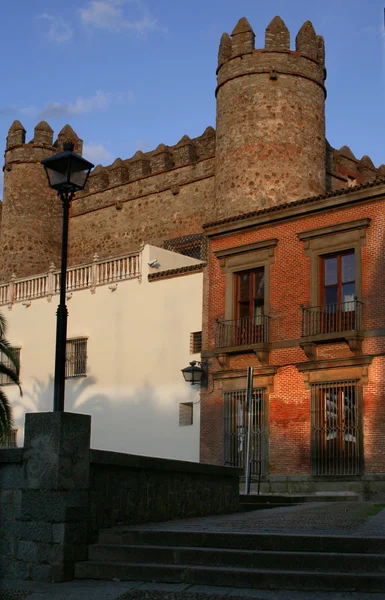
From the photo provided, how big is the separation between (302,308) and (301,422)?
9.03 feet

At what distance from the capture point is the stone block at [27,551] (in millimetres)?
9625

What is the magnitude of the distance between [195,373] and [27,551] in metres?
15.1

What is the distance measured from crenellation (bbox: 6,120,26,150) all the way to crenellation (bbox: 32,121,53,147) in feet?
1.97

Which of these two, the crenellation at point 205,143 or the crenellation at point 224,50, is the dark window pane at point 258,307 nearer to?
the crenellation at point 224,50

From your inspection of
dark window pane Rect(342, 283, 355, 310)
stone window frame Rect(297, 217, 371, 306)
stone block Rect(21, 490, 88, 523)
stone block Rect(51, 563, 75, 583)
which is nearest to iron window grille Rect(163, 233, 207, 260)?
stone window frame Rect(297, 217, 371, 306)

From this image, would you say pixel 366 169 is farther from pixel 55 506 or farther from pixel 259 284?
pixel 55 506

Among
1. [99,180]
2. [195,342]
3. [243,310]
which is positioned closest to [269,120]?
[243,310]

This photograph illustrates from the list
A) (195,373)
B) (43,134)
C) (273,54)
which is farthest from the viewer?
(43,134)

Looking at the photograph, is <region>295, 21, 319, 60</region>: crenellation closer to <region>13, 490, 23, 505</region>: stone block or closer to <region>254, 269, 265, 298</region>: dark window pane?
<region>254, 269, 265, 298</region>: dark window pane

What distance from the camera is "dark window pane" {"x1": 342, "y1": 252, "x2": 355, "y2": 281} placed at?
22688mm

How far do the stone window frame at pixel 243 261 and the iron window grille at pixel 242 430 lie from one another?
6.97ft

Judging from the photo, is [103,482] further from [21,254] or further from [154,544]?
[21,254]

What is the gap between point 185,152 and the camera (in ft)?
119

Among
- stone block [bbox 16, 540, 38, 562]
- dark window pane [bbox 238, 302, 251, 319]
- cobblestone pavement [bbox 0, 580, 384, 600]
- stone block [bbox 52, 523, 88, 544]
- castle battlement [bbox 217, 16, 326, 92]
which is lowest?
cobblestone pavement [bbox 0, 580, 384, 600]
